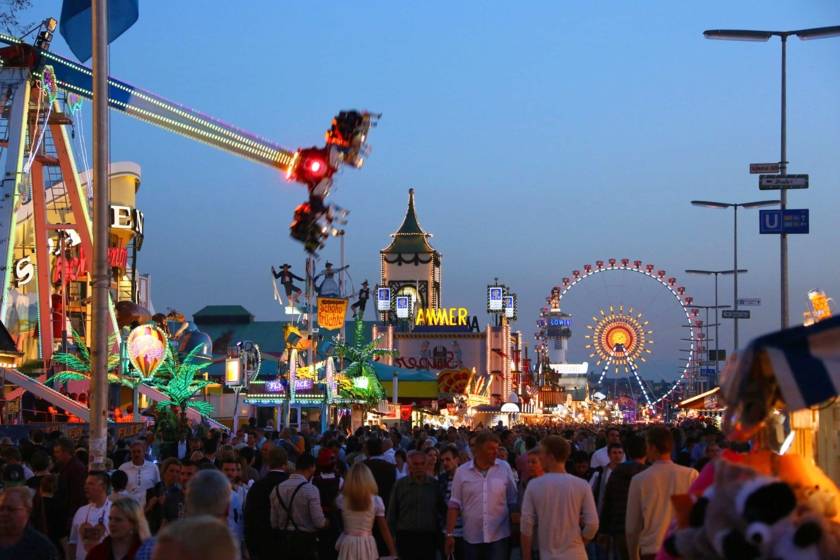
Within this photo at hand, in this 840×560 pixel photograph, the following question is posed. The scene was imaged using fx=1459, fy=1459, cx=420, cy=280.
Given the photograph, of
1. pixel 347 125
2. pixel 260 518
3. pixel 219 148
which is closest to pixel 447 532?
pixel 260 518

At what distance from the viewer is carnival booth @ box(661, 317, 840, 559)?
5.08 metres

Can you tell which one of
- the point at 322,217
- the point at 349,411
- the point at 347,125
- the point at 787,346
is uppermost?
the point at 347,125

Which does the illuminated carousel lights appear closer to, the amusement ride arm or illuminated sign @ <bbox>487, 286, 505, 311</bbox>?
the amusement ride arm

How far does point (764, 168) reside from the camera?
27562 millimetres

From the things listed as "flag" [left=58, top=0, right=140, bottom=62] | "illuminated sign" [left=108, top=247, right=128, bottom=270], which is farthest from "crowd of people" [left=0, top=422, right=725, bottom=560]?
"illuminated sign" [left=108, top=247, right=128, bottom=270]

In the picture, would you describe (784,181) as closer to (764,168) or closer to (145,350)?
(764,168)

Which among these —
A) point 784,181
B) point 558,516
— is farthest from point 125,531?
point 784,181

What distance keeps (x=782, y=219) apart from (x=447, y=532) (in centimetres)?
1539

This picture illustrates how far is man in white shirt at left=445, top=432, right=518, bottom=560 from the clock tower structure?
4221 inches

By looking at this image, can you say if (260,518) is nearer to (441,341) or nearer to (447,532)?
(447,532)

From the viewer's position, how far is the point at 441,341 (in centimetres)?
10600

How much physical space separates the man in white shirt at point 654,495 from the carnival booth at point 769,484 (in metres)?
4.77

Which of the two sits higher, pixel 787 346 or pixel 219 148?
pixel 219 148

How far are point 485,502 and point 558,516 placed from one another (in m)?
1.46
